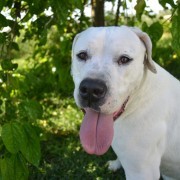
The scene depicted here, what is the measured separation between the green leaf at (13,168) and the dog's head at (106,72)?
442 mm

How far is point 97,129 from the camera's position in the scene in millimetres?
2744

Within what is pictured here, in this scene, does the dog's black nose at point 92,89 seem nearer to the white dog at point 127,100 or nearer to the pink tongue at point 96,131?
the white dog at point 127,100

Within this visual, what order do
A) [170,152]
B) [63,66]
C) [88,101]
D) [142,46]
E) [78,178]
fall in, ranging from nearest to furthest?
[88,101] → [142,46] → [170,152] → [78,178] → [63,66]

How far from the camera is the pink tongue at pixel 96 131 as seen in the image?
274 centimetres

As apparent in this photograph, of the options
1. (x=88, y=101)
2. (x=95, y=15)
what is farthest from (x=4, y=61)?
(x=95, y=15)

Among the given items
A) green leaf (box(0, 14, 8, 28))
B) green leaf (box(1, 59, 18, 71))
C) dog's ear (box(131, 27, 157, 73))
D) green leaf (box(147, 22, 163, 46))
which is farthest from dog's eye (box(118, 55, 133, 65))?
green leaf (box(0, 14, 8, 28))

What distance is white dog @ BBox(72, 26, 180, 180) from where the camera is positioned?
103 inches

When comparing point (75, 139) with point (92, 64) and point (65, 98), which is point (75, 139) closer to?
point (65, 98)

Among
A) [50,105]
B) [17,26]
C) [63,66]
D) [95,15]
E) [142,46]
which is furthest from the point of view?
[50,105]

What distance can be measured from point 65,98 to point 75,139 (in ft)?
4.80

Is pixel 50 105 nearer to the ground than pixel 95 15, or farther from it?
nearer to the ground

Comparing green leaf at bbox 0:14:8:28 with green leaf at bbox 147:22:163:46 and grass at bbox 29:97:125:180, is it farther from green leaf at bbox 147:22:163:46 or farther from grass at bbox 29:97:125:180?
grass at bbox 29:97:125:180

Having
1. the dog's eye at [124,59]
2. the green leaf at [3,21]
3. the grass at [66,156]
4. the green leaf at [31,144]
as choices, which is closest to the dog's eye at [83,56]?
the dog's eye at [124,59]

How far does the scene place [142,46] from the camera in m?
2.86
